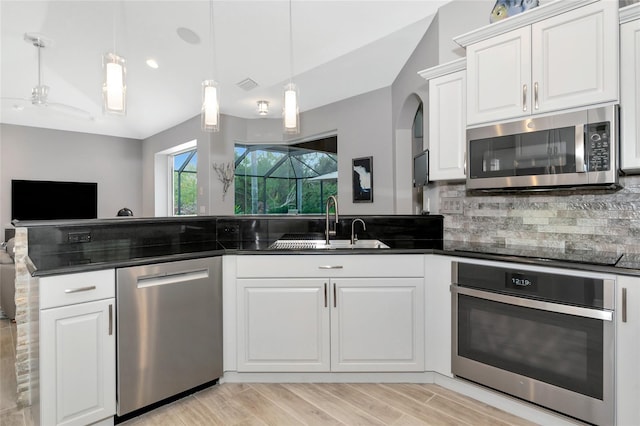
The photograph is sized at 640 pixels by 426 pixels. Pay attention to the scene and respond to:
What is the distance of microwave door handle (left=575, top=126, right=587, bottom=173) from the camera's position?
1690mm

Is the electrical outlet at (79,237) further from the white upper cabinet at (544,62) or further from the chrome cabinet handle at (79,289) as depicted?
the white upper cabinet at (544,62)

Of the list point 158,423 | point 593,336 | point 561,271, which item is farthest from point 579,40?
point 158,423

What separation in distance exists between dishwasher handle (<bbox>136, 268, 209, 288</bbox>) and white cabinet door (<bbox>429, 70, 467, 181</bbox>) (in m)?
1.74

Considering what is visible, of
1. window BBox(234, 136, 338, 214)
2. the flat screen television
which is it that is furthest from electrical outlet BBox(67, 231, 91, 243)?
the flat screen television

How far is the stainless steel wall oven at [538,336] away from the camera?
57.9 inches

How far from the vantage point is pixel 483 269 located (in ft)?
5.99

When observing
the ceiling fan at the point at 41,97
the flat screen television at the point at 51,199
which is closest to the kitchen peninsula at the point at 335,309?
the ceiling fan at the point at 41,97

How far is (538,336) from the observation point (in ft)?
5.42

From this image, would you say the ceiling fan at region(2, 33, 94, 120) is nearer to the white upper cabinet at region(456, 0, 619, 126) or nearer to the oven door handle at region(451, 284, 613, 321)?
the white upper cabinet at region(456, 0, 619, 126)

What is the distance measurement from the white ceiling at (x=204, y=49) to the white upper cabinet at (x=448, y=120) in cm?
75

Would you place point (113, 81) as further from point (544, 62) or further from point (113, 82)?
point (544, 62)

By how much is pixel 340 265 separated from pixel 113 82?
172 cm

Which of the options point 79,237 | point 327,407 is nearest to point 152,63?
point 79,237

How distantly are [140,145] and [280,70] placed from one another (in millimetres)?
4080
